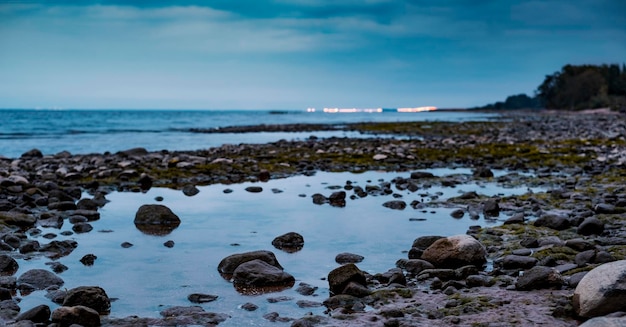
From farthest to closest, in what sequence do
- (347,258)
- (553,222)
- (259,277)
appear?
1. (553,222)
2. (347,258)
3. (259,277)

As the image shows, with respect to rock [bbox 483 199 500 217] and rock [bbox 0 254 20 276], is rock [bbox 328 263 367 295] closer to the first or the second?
rock [bbox 0 254 20 276]

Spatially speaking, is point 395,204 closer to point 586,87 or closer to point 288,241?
point 288,241

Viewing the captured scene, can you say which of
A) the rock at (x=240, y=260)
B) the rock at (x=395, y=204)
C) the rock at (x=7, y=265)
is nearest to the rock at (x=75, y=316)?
the rock at (x=240, y=260)

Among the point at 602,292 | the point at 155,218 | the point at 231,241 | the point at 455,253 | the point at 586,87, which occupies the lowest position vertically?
the point at 231,241

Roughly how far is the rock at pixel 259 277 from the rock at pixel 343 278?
1.81ft

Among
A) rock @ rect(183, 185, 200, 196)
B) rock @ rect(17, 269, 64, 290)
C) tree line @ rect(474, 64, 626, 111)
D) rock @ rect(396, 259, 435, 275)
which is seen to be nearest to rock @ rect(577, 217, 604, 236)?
rock @ rect(396, 259, 435, 275)

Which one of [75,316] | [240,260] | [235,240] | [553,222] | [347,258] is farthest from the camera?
[553,222]

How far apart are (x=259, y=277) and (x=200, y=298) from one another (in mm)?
804

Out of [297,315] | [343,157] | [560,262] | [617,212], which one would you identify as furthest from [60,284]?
[343,157]

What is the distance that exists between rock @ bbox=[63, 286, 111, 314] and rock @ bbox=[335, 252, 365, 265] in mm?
3029

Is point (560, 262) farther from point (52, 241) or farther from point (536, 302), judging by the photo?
point (52, 241)

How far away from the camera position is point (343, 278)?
6.05m

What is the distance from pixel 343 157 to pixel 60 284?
55.0 ft

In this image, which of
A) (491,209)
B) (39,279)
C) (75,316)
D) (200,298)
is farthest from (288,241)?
(491,209)
